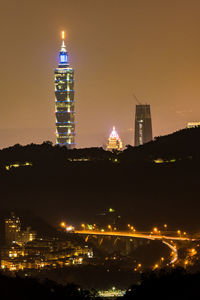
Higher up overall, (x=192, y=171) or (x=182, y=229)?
(x=192, y=171)

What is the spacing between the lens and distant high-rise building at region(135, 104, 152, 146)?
17800 centimetres

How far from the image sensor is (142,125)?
18012 cm

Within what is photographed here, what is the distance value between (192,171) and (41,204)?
14.5 metres

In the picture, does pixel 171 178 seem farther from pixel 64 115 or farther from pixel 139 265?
pixel 64 115

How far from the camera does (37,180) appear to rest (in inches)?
4269

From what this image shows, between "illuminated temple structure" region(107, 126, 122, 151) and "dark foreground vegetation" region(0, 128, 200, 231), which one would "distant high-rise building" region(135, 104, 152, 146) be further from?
"dark foreground vegetation" region(0, 128, 200, 231)

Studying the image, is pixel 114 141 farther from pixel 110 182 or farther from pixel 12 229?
pixel 12 229

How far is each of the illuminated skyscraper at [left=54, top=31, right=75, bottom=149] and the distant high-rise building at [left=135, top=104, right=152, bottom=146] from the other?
52.9 feet

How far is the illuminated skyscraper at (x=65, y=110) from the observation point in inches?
6462

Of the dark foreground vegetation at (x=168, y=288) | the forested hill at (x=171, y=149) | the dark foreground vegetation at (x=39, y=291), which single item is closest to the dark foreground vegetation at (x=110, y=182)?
the forested hill at (x=171, y=149)

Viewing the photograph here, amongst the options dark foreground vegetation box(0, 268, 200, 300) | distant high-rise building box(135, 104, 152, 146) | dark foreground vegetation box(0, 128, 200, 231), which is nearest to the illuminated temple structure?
distant high-rise building box(135, 104, 152, 146)

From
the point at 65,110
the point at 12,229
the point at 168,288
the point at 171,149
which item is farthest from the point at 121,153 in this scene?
the point at 168,288

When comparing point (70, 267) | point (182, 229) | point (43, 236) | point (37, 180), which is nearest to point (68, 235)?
point (43, 236)

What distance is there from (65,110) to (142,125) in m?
19.6
